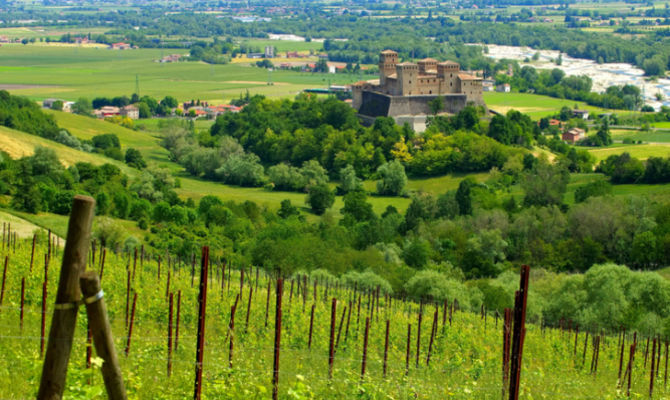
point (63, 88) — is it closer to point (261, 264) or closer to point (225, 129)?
point (225, 129)

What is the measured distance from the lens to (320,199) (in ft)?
186

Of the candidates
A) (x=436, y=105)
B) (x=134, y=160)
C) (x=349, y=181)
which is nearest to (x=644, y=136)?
(x=436, y=105)

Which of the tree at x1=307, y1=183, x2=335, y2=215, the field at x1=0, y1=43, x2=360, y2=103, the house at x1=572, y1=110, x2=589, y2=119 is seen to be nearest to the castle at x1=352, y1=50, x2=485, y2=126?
the tree at x1=307, y1=183, x2=335, y2=215

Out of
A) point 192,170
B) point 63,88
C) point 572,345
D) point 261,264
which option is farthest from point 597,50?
point 572,345

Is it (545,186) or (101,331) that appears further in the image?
(545,186)

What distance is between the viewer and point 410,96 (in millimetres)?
78062

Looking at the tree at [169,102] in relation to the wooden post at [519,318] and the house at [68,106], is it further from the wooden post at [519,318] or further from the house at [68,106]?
the wooden post at [519,318]

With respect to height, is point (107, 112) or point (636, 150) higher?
point (636, 150)

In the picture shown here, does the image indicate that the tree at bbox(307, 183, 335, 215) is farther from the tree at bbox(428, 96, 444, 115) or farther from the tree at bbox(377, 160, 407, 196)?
the tree at bbox(428, 96, 444, 115)

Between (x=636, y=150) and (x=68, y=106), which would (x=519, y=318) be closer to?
(x=636, y=150)

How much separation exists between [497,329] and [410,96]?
182 feet

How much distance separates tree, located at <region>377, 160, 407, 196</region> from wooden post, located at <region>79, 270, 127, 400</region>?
5762 centimetres

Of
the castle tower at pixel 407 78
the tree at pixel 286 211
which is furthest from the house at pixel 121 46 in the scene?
the tree at pixel 286 211

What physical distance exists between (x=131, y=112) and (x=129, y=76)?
42.1 metres
